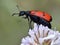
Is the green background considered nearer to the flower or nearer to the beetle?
the beetle

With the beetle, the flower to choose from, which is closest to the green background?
the beetle

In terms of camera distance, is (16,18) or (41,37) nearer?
(41,37)

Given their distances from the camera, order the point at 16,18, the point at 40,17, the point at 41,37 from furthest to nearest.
→ the point at 16,18
the point at 40,17
the point at 41,37

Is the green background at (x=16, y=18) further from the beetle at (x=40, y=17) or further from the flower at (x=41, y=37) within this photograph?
the flower at (x=41, y=37)

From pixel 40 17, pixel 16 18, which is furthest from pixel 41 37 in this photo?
pixel 16 18

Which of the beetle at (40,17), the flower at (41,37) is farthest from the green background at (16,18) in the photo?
the flower at (41,37)

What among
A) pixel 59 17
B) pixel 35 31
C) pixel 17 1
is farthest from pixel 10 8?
pixel 35 31

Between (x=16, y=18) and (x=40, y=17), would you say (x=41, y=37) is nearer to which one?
(x=40, y=17)
